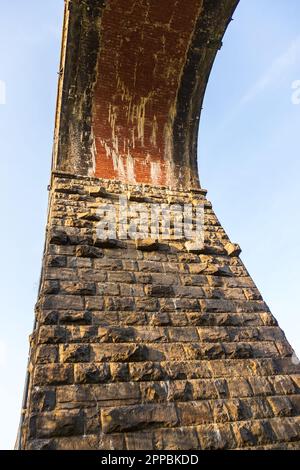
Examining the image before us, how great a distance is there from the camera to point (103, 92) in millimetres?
4930

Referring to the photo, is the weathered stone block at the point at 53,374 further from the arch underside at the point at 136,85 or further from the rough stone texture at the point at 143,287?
the arch underside at the point at 136,85

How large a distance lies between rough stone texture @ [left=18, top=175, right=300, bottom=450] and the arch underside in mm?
1611

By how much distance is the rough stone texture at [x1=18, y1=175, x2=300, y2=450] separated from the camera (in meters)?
2.07

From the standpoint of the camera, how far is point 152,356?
252 cm

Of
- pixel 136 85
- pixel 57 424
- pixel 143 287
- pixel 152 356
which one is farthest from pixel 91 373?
pixel 136 85

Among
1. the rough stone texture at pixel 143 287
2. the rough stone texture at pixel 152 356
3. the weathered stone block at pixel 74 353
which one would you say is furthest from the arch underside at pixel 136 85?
the weathered stone block at pixel 74 353

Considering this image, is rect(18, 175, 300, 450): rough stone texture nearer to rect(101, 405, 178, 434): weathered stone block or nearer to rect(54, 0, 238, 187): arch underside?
rect(101, 405, 178, 434): weathered stone block

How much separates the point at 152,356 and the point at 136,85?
13.8 feet

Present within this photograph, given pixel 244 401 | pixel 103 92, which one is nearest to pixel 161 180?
pixel 103 92

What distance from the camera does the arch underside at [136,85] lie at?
4.55m

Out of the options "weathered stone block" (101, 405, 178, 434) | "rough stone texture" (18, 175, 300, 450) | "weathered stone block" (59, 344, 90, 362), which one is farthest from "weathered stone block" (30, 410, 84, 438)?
"weathered stone block" (59, 344, 90, 362)

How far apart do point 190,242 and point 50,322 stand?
195 centimetres

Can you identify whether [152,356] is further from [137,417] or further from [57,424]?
[57,424]

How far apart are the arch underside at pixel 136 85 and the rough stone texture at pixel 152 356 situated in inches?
63.4
